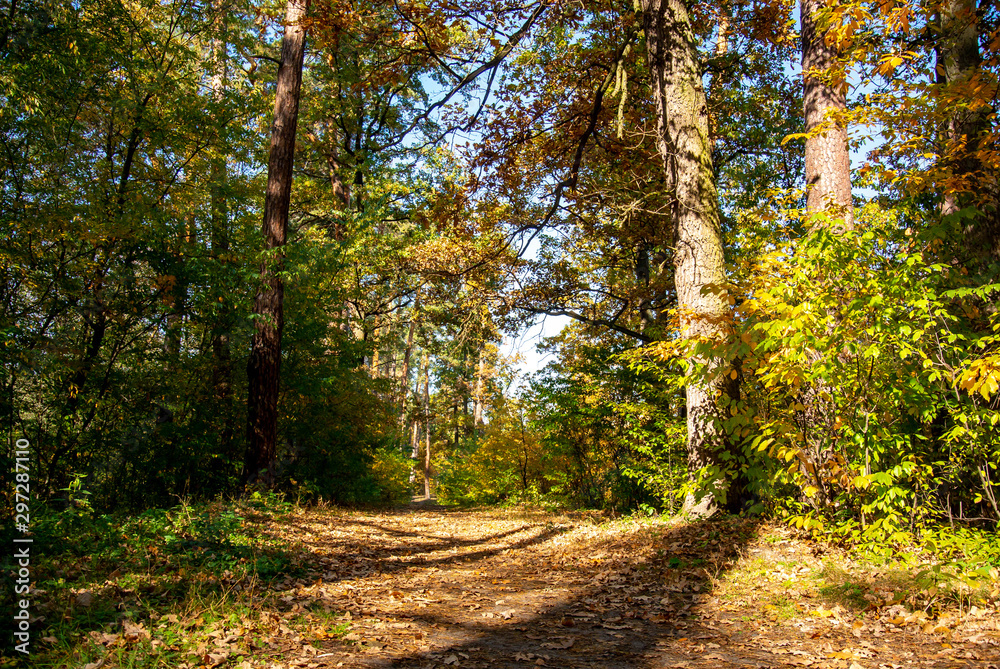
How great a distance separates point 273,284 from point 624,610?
7.50m

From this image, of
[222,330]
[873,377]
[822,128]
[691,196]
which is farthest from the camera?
[222,330]

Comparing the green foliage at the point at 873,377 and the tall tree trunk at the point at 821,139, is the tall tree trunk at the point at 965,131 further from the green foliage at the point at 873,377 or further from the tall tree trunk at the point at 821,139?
the tall tree trunk at the point at 821,139

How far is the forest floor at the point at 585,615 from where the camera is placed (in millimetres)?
3105

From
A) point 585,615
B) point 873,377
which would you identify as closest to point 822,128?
point 873,377

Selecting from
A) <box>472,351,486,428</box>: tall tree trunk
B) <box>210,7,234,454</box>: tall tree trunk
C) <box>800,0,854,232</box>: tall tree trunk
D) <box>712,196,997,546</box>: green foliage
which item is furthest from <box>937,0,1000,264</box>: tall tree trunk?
<box>472,351,486,428</box>: tall tree trunk

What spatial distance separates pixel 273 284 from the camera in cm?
923

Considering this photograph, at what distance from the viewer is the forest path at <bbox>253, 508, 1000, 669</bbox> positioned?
3.19 metres

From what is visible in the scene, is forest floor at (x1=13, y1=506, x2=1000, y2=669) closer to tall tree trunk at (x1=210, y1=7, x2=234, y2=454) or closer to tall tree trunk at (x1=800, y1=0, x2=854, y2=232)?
tall tree trunk at (x1=800, y1=0, x2=854, y2=232)

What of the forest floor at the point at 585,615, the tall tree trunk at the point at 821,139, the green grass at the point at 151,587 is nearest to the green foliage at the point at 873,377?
the forest floor at the point at 585,615

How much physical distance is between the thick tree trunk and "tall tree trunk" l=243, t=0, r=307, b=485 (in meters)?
5.86

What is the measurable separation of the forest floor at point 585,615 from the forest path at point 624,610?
2 centimetres

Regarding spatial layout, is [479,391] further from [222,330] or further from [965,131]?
[965,131]

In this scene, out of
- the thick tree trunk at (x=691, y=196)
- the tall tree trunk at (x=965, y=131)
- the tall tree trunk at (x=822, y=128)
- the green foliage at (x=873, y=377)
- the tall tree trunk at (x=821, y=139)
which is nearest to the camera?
the green foliage at (x=873, y=377)

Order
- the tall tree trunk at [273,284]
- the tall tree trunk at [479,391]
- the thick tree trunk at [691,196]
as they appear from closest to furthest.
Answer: the thick tree trunk at [691,196]
the tall tree trunk at [273,284]
the tall tree trunk at [479,391]
